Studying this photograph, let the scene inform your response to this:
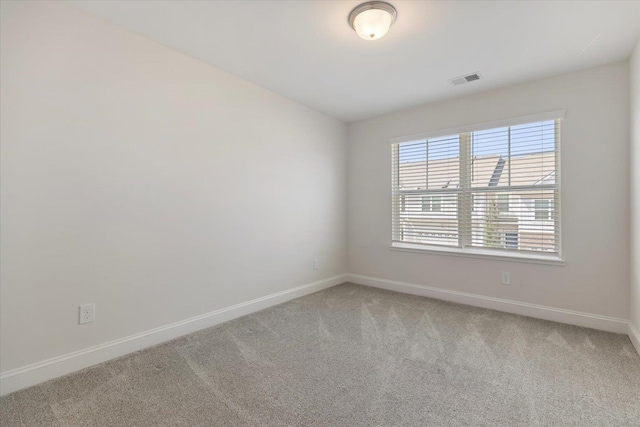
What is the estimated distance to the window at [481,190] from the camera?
296cm

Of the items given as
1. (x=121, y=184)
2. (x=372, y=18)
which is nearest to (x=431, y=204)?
(x=372, y=18)

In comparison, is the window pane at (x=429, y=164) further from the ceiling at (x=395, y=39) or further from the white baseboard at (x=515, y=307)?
the white baseboard at (x=515, y=307)

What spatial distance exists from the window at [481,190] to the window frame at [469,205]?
0.01 metres

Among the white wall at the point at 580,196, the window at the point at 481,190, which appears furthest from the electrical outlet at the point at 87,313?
the white wall at the point at 580,196

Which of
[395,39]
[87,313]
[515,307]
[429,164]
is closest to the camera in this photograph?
[87,313]

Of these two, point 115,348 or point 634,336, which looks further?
point 634,336

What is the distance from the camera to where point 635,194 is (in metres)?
2.36

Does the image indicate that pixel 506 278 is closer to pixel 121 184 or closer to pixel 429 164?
pixel 429 164

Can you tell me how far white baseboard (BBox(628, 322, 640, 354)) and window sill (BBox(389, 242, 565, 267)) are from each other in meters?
0.65

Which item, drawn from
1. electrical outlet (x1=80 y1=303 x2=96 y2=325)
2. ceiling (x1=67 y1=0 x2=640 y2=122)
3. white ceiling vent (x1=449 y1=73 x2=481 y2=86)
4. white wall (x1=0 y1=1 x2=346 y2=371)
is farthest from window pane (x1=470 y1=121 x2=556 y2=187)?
electrical outlet (x1=80 y1=303 x2=96 y2=325)

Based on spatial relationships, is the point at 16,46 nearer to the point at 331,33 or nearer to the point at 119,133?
the point at 119,133

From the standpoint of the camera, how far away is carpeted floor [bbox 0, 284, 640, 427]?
156 cm

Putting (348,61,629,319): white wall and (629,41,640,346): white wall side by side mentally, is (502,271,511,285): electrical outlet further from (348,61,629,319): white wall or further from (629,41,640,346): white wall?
(629,41,640,346): white wall

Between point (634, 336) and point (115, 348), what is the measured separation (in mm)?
4014
